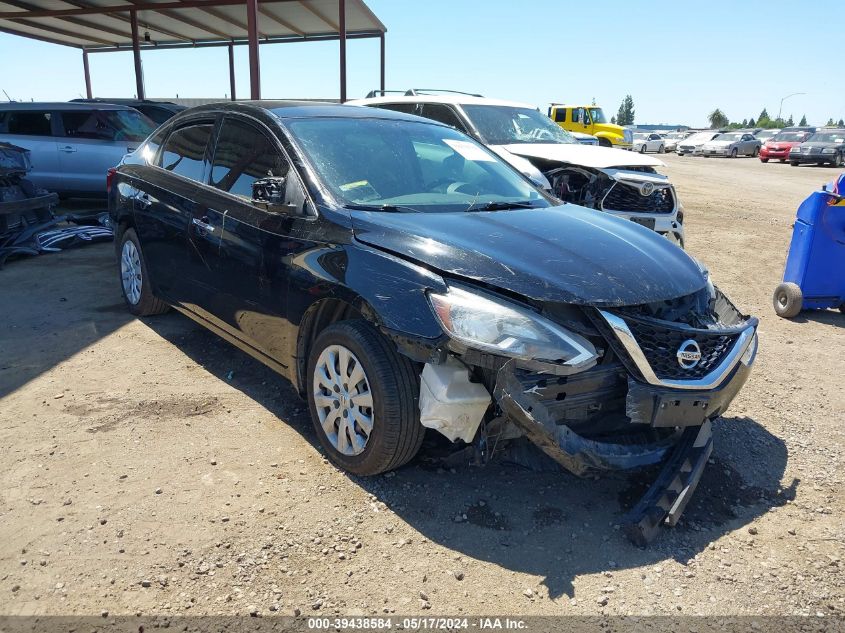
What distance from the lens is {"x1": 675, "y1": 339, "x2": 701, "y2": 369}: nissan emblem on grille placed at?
271cm

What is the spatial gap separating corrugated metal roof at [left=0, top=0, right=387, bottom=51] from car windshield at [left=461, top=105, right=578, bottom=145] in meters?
9.13

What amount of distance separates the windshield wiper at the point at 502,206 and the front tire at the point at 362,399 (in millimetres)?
1034

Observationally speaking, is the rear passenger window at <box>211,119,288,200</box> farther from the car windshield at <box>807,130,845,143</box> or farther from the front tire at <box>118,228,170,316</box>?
the car windshield at <box>807,130,845,143</box>

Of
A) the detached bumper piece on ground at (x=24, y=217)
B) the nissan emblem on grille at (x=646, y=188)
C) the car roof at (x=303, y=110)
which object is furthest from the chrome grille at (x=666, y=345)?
the detached bumper piece on ground at (x=24, y=217)

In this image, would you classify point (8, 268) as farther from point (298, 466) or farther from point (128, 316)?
point (298, 466)

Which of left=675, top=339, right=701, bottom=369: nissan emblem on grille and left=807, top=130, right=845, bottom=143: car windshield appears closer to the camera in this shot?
left=675, top=339, right=701, bottom=369: nissan emblem on grille

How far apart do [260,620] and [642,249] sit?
240cm

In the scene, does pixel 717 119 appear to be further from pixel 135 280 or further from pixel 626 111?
pixel 135 280

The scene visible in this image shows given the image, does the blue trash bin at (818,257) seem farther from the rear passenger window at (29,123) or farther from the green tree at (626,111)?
the green tree at (626,111)

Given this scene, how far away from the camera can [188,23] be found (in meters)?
19.5

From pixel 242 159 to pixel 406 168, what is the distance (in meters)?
1.00

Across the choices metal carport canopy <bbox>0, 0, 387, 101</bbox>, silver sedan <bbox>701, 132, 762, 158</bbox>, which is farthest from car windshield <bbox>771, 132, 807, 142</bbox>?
metal carport canopy <bbox>0, 0, 387, 101</bbox>

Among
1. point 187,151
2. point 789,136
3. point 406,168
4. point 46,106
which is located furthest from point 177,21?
point 789,136

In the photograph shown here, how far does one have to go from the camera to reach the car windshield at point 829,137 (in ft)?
92.0
